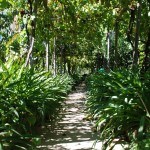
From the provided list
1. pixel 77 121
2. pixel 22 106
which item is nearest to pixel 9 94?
pixel 22 106

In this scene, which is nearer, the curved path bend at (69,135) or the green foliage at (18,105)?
the green foliage at (18,105)

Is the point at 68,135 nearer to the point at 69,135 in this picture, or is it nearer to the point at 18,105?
the point at 69,135

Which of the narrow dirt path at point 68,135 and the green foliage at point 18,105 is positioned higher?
the green foliage at point 18,105

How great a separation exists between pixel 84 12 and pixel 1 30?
5.07 meters

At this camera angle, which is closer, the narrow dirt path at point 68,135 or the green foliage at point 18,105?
the green foliage at point 18,105

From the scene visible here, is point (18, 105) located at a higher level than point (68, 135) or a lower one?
higher

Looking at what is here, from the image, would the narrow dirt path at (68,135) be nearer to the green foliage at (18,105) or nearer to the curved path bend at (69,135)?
the curved path bend at (69,135)

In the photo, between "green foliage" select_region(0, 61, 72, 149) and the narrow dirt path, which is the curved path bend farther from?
"green foliage" select_region(0, 61, 72, 149)

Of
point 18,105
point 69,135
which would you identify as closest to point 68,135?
point 69,135

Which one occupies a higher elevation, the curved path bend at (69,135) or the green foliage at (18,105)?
the green foliage at (18,105)

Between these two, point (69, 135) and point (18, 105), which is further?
point (69, 135)

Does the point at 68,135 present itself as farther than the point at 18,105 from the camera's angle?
Yes

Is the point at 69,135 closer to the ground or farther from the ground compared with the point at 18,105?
closer to the ground

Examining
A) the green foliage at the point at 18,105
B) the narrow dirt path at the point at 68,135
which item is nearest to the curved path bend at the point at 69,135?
the narrow dirt path at the point at 68,135
